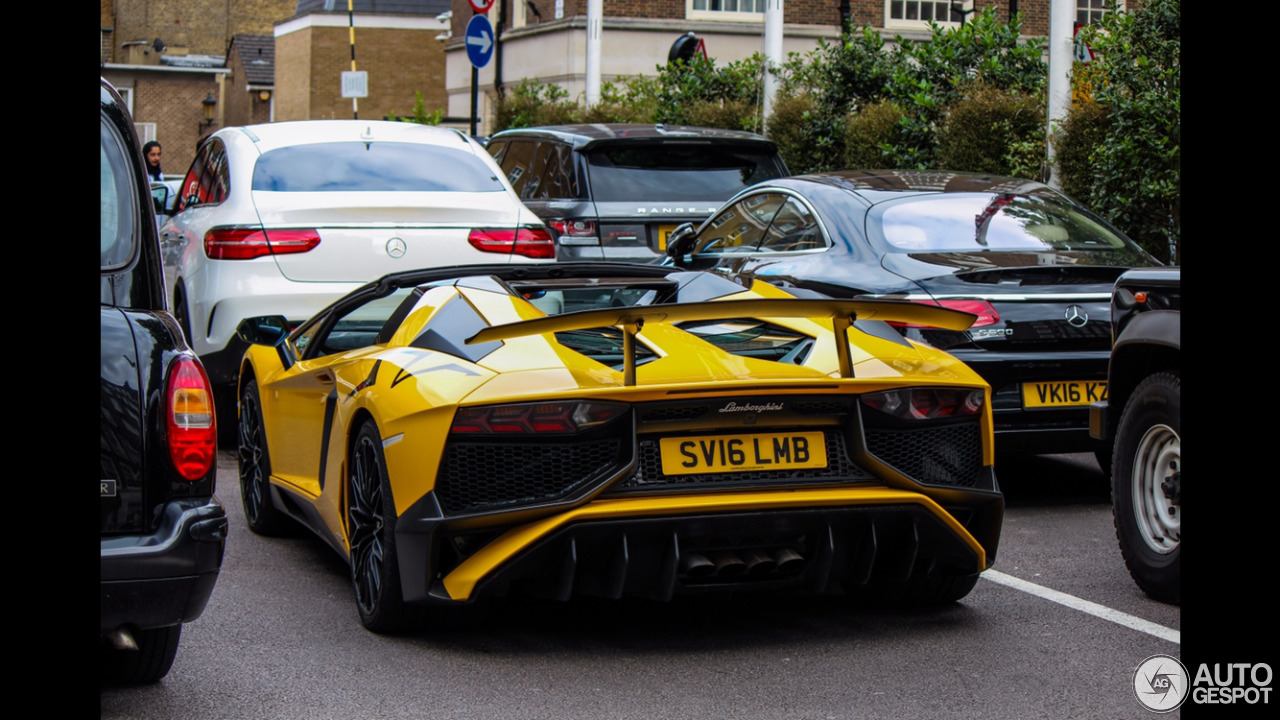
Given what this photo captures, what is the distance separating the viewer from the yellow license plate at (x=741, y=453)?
4480mm

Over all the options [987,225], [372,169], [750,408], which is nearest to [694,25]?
[372,169]

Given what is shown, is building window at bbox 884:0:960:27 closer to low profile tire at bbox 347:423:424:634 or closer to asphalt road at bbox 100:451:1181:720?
asphalt road at bbox 100:451:1181:720

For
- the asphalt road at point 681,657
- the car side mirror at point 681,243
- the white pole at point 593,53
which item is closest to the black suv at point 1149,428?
the asphalt road at point 681,657

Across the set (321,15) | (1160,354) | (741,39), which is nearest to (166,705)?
(1160,354)

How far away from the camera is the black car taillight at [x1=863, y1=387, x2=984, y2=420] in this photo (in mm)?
4652

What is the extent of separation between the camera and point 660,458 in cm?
447

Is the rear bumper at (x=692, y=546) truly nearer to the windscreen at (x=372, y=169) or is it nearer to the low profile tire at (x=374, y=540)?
the low profile tire at (x=374, y=540)

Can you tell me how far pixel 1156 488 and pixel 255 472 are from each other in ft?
12.3

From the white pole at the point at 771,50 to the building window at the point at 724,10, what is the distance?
1348 cm

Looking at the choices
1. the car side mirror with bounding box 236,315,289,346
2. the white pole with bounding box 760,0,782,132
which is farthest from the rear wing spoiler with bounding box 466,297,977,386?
the white pole with bounding box 760,0,782,132

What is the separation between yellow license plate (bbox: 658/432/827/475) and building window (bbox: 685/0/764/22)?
2877cm

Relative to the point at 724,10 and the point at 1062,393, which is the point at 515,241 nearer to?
the point at 1062,393

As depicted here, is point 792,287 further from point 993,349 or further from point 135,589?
point 135,589

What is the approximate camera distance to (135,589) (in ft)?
12.3
